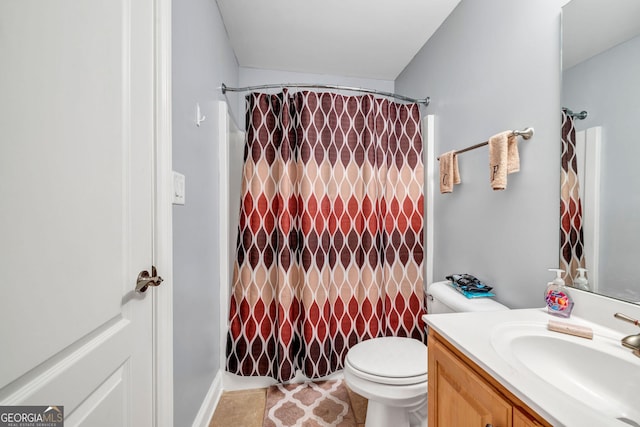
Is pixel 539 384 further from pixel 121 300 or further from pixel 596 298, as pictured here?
pixel 121 300

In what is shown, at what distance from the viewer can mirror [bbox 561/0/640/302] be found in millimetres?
754

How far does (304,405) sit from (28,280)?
1.57m

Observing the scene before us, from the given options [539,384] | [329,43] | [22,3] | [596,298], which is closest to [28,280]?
[22,3]

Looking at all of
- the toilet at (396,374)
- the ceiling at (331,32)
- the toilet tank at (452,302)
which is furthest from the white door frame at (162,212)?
the toilet tank at (452,302)

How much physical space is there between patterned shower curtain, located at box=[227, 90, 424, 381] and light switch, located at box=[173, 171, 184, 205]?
0.62 meters

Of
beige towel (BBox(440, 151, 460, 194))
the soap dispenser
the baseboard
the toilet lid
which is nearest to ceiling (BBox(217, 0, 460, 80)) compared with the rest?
beige towel (BBox(440, 151, 460, 194))

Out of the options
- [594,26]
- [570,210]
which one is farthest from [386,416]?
[594,26]

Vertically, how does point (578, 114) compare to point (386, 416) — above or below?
above

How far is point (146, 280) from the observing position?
763mm

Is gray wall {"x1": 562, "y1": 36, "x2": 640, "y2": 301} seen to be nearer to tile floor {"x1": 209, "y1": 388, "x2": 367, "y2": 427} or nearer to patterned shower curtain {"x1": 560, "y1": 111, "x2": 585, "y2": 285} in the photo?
patterned shower curtain {"x1": 560, "y1": 111, "x2": 585, "y2": 285}

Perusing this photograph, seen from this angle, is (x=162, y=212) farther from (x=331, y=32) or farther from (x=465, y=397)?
(x=331, y=32)

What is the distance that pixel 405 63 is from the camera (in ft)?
6.76

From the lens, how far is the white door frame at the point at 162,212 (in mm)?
832

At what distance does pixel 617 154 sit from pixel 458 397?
89 cm
